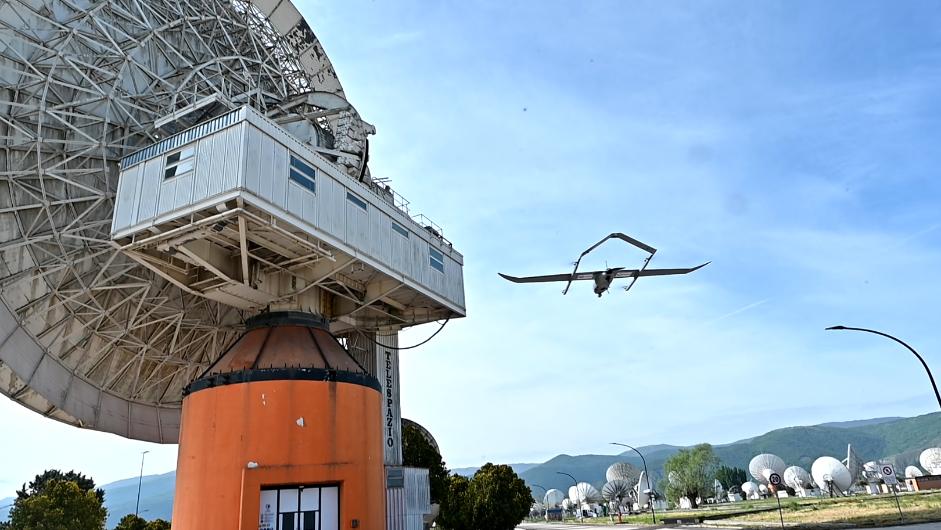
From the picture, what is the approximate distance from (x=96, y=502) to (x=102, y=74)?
138ft

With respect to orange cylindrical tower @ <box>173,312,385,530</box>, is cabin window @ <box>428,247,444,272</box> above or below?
above

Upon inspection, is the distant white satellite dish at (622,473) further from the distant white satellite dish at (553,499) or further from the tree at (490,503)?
the tree at (490,503)

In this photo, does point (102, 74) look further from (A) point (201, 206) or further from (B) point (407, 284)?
(B) point (407, 284)

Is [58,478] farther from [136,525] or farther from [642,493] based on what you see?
[642,493]

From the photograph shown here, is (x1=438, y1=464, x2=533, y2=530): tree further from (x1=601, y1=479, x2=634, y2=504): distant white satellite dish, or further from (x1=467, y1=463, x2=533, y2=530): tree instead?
(x1=601, y1=479, x2=634, y2=504): distant white satellite dish

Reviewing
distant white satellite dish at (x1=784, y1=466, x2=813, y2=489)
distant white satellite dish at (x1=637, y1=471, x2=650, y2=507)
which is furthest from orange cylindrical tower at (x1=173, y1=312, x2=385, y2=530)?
distant white satellite dish at (x1=784, y1=466, x2=813, y2=489)

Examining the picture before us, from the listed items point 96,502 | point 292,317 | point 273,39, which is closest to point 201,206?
point 292,317

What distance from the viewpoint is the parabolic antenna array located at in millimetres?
23094

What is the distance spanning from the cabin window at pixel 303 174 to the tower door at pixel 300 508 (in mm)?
11323

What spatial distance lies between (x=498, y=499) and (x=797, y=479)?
91796mm

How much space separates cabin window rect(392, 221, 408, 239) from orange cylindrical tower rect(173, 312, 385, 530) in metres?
6.29

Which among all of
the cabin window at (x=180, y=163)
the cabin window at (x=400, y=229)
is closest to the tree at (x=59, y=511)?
the cabin window at (x=400, y=229)

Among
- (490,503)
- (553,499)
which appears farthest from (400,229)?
(553,499)

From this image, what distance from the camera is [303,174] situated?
79.5 feet
